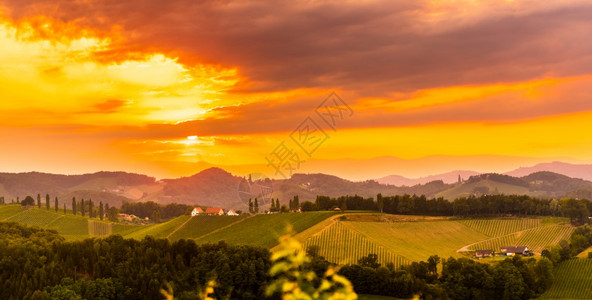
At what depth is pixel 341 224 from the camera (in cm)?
19212

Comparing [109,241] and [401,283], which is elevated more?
[109,241]

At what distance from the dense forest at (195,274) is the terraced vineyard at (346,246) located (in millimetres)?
22866

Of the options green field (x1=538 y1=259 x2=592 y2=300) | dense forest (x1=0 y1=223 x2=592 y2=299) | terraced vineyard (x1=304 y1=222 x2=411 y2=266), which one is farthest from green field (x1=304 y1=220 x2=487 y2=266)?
green field (x1=538 y1=259 x2=592 y2=300)

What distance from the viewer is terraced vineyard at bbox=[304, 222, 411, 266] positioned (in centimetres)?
15909

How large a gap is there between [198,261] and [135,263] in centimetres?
1444

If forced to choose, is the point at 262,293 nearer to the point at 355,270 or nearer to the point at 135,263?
the point at 355,270

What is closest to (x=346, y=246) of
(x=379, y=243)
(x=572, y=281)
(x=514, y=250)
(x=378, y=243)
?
(x=378, y=243)

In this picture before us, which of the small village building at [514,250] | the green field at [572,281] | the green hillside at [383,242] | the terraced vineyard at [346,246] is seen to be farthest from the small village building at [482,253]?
the terraced vineyard at [346,246]

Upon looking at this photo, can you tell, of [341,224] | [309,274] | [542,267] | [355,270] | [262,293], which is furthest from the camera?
[341,224]

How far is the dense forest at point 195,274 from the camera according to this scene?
121 meters

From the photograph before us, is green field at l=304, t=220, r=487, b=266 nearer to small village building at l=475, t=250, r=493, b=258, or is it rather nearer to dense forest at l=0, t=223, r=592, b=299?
small village building at l=475, t=250, r=493, b=258

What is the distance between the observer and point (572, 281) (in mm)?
143250

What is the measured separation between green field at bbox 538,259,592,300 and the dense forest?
2.83 m

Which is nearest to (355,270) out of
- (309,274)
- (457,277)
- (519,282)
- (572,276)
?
(457,277)
